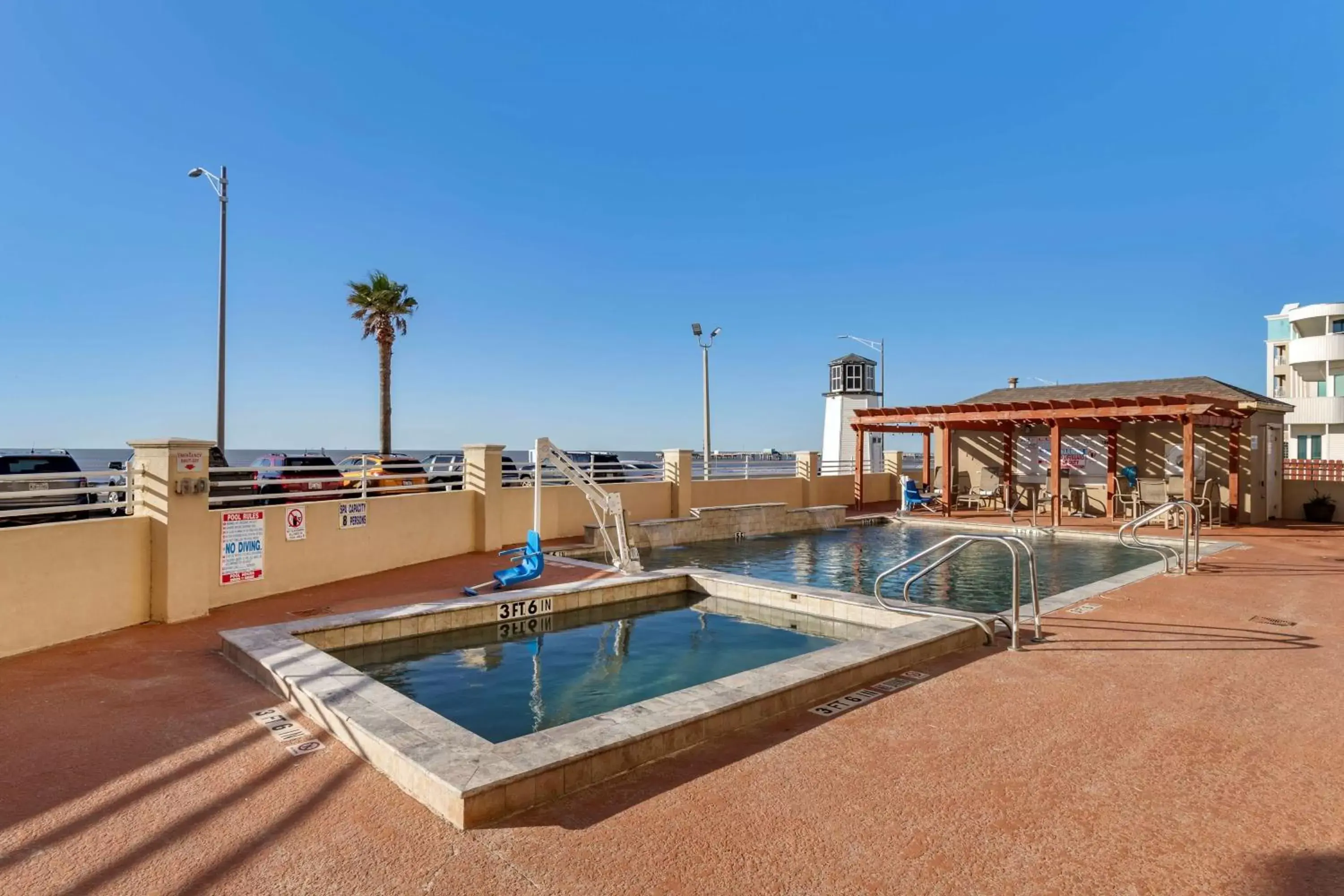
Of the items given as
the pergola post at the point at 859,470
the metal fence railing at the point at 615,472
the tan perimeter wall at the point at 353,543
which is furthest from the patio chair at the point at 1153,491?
the tan perimeter wall at the point at 353,543

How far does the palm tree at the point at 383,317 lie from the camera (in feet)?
84.2

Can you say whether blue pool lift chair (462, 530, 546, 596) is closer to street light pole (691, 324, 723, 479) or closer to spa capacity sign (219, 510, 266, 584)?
spa capacity sign (219, 510, 266, 584)

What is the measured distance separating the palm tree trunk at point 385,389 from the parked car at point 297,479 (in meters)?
12.9

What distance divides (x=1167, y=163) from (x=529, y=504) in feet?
62.0

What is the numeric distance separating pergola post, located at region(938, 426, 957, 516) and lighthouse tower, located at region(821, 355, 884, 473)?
46.8 ft

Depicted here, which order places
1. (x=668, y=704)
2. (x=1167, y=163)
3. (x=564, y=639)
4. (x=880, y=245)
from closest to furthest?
1. (x=668, y=704)
2. (x=564, y=639)
3. (x=1167, y=163)
4. (x=880, y=245)

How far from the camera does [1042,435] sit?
19.9 metres

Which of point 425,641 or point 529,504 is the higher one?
point 529,504

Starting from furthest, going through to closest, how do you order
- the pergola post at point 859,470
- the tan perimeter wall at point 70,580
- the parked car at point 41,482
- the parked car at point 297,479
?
the pergola post at point 859,470 < the parked car at point 297,479 < the parked car at point 41,482 < the tan perimeter wall at point 70,580

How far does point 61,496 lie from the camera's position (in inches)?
302

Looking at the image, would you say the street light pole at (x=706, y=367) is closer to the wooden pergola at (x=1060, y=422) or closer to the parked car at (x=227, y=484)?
the wooden pergola at (x=1060, y=422)

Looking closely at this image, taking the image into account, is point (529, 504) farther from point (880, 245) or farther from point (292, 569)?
point (880, 245)

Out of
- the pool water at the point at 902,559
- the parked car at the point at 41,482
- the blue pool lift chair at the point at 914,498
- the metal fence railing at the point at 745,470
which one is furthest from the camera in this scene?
the blue pool lift chair at the point at 914,498

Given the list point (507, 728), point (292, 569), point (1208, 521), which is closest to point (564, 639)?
point (507, 728)
